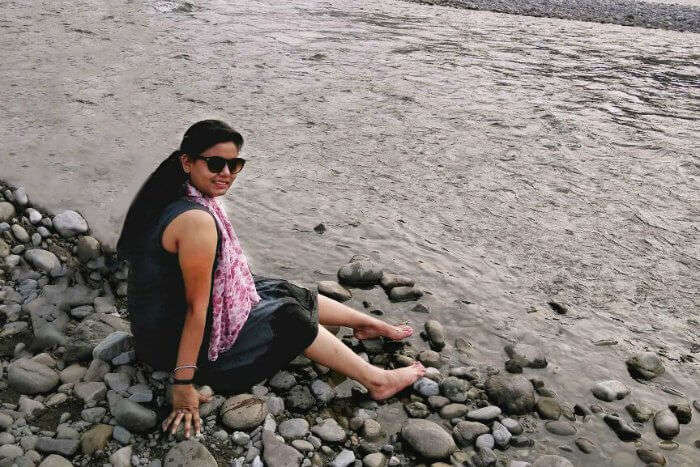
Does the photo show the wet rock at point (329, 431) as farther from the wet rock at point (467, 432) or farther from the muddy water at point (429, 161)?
the muddy water at point (429, 161)

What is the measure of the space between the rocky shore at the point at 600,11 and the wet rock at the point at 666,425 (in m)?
20.3

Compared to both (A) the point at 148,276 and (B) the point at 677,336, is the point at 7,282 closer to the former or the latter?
(A) the point at 148,276

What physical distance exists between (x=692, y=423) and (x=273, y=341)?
2.98 metres

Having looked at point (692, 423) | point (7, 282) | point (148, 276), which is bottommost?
point (692, 423)

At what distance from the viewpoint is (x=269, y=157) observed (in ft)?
27.5

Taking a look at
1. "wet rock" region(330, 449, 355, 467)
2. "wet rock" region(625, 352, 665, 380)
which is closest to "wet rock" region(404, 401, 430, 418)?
"wet rock" region(330, 449, 355, 467)

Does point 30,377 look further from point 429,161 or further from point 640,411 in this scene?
point 429,161

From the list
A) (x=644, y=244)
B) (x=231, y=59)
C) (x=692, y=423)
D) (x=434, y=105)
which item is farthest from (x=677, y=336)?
(x=231, y=59)

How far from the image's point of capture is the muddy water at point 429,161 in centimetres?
564

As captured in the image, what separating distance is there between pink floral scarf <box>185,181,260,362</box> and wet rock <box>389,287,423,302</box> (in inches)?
69.9

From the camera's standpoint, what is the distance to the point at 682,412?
447 cm

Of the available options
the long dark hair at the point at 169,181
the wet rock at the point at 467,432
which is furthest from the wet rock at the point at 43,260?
the wet rock at the point at 467,432

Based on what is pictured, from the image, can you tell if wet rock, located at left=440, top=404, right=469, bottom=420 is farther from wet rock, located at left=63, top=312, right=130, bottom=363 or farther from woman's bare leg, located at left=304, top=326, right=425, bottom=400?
wet rock, located at left=63, top=312, right=130, bottom=363

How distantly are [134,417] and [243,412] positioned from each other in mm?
650
